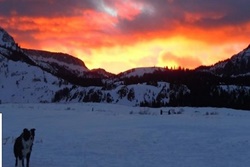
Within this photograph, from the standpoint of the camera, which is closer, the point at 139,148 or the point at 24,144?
the point at 24,144

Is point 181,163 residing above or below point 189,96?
below

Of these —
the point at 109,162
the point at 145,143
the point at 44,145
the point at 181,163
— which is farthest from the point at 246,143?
the point at 44,145

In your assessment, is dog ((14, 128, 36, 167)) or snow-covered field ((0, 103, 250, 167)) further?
snow-covered field ((0, 103, 250, 167))

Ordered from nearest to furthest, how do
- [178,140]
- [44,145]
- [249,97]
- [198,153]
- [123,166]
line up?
[123,166]
[198,153]
[44,145]
[178,140]
[249,97]

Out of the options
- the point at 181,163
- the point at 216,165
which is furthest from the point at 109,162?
the point at 216,165

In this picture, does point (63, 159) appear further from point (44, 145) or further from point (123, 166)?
point (44, 145)

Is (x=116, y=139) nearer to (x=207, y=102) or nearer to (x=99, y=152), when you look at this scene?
(x=99, y=152)

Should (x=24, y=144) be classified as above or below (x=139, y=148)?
above

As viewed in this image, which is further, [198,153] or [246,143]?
[246,143]

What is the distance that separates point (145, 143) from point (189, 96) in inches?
6149

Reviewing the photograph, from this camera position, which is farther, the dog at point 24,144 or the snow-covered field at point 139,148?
the snow-covered field at point 139,148

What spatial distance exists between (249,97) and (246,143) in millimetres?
129878

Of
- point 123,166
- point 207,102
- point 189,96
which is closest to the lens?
point 123,166

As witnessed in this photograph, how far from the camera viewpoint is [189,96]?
589 ft
